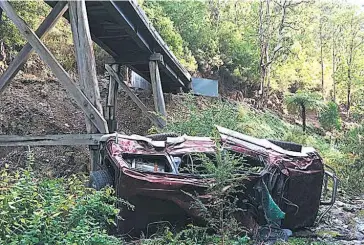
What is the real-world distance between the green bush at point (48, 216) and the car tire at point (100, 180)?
2.80 ft

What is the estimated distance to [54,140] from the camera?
666cm

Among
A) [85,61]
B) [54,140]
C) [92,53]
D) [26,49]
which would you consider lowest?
[54,140]

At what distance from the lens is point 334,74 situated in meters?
26.8

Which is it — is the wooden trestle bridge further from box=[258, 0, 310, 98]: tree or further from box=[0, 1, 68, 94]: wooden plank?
box=[258, 0, 310, 98]: tree

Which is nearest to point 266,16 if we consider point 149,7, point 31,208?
point 149,7

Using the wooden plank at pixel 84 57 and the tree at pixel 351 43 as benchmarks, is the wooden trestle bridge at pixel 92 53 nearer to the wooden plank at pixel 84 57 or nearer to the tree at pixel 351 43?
the wooden plank at pixel 84 57

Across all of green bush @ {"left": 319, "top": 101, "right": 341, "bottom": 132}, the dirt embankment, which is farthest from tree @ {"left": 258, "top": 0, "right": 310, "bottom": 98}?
the dirt embankment

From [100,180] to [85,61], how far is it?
214 cm

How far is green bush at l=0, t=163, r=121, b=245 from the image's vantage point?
303 cm

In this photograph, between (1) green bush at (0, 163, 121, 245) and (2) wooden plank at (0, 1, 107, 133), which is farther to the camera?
(2) wooden plank at (0, 1, 107, 133)

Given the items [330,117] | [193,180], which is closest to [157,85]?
[193,180]

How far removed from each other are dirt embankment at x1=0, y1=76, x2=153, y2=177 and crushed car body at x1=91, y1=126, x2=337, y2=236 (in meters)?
4.95

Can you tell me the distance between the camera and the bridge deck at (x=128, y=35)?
24.2ft

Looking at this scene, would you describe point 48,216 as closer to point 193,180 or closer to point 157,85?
point 193,180
